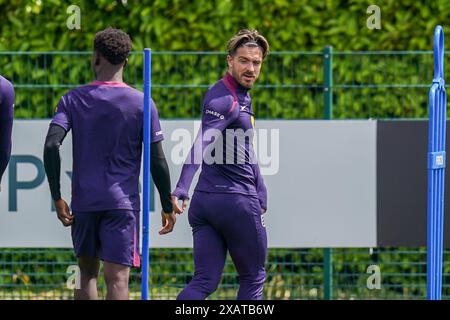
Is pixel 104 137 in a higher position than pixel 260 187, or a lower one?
higher

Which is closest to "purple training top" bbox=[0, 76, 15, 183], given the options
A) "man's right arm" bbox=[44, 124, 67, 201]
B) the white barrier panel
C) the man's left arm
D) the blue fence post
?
"man's right arm" bbox=[44, 124, 67, 201]

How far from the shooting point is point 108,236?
289 inches

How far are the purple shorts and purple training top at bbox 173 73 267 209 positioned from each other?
1.27ft

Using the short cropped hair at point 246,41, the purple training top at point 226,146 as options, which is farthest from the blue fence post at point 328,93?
the purple training top at point 226,146

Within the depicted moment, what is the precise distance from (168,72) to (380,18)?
1892 mm

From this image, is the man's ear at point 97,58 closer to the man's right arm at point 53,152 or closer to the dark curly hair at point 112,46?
the dark curly hair at point 112,46

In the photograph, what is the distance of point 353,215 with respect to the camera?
10180 millimetres

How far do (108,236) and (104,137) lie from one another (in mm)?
550

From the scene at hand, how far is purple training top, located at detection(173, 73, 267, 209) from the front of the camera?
7.61 metres

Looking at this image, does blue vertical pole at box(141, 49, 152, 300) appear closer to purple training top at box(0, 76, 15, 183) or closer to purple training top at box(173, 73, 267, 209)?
purple training top at box(173, 73, 267, 209)

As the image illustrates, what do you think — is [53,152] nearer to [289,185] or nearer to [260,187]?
[260,187]

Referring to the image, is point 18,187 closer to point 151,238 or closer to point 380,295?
point 151,238

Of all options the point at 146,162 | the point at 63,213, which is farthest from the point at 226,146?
the point at 63,213
